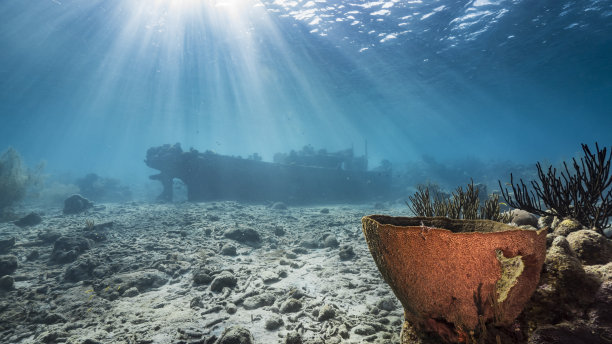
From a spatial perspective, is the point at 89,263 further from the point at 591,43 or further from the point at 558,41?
the point at 591,43

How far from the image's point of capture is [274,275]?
599 centimetres

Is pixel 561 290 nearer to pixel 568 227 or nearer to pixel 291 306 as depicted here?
pixel 568 227

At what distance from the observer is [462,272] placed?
166 cm

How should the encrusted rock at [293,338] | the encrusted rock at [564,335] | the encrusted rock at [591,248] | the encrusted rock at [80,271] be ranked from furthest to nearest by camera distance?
1. the encrusted rock at [80,271]
2. the encrusted rock at [293,338]
3. the encrusted rock at [591,248]
4. the encrusted rock at [564,335]

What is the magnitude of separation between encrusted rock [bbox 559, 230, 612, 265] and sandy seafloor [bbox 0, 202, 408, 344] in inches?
98.9

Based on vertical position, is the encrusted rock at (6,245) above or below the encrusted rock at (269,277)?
below

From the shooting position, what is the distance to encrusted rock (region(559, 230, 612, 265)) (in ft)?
7.07

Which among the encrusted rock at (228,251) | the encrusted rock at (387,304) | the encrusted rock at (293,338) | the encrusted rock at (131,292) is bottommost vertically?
the encrusted rock at (131,292)

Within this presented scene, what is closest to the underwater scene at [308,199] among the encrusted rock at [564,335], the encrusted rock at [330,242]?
the encrusted rock at [564,335]

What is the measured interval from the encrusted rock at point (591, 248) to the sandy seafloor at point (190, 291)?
251 centimetres

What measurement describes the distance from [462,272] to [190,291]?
567cm

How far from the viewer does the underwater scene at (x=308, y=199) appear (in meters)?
1.79

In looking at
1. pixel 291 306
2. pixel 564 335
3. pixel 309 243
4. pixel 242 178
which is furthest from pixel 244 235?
pixel 242 178

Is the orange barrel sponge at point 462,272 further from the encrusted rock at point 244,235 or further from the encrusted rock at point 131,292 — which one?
the encrusted rock at point 244,235
